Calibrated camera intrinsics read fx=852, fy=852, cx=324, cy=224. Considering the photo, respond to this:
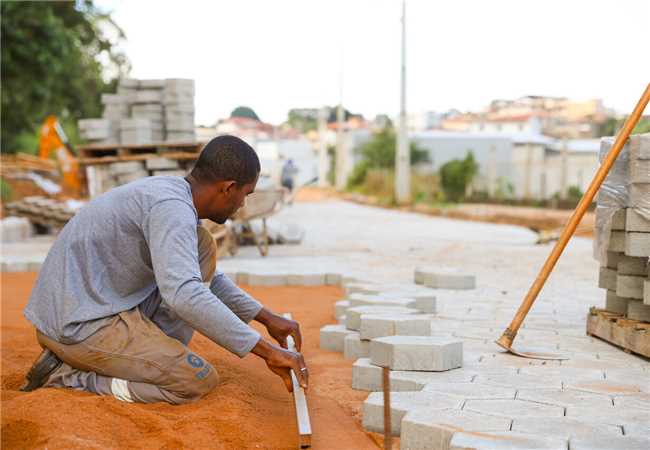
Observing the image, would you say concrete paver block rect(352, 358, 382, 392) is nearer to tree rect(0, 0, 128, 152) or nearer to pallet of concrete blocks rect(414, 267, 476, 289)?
pallet of concrete blocks rect(414, 267, 476, 289)

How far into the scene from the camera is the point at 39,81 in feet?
73.6

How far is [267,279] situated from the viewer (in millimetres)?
8695

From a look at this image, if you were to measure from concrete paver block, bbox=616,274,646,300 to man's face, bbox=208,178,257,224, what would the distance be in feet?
8.69

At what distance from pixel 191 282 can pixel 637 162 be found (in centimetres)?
279

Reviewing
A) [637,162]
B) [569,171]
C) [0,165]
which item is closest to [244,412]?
[637,162]

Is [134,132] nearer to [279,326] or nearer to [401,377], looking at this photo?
[279,326]

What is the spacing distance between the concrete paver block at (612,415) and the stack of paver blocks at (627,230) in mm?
1297

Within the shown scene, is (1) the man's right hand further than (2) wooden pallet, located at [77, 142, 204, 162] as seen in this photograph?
No

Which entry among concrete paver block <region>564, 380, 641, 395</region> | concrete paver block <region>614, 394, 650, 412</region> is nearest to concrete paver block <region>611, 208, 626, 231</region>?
concrete paver block <region>564, 380, 641, 395</region>

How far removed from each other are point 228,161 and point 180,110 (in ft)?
30.3

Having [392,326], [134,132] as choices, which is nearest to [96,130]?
[134,132]

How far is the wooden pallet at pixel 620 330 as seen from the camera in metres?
4.89

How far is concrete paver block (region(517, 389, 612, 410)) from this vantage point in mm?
3777

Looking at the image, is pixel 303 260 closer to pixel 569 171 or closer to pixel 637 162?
pixel 637 162
